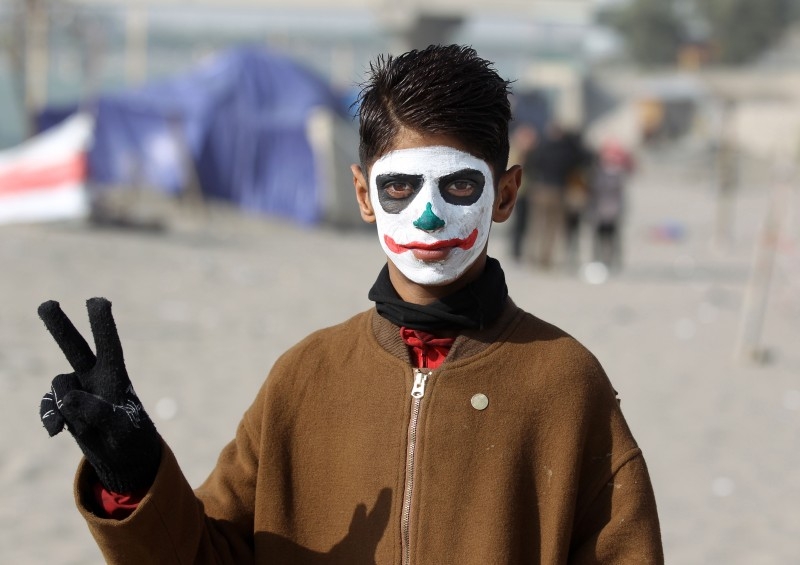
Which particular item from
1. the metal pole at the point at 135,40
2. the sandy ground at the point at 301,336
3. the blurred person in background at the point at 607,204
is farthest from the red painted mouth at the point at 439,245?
the metal pole at the point at 135,40

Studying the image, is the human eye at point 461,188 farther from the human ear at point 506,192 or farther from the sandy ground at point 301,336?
the sandy ground at point 301,336

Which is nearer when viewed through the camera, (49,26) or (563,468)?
(563,468)

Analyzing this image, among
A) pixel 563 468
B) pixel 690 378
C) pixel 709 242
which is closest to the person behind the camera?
pixel 563 468

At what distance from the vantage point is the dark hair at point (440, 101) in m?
1.97

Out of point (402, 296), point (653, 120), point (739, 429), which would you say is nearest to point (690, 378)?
point (739, 429)

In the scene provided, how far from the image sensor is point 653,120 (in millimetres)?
46688

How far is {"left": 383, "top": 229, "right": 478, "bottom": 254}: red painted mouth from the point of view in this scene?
1.99m

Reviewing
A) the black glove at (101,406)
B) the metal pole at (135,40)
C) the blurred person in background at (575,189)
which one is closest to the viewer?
the black glove at (101,406)

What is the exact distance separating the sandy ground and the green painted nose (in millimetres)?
3033

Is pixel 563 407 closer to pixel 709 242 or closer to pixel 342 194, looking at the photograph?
pixel 342 194

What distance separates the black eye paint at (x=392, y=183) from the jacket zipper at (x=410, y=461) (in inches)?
11.2

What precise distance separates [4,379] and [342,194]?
10.4 meters

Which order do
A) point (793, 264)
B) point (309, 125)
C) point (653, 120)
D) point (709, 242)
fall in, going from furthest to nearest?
point (653, 120)
point (709, 242)
point (309, 125)
point (793, 264)

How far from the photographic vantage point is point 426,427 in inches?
76.6
